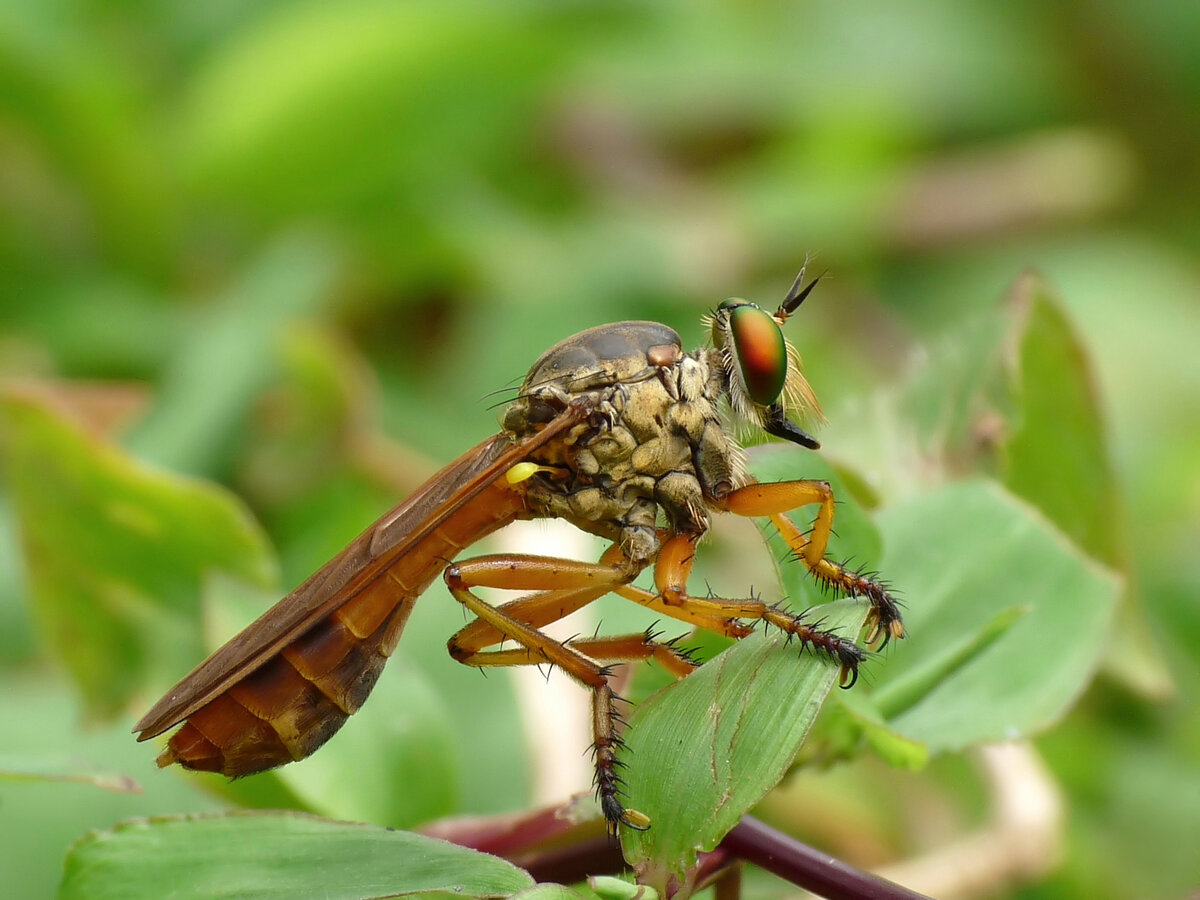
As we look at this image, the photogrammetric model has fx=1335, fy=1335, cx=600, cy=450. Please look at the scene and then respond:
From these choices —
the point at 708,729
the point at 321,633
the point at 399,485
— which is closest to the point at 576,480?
the point at 321,633

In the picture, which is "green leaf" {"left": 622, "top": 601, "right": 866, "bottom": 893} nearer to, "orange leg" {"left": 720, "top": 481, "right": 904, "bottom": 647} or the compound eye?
"orange leg" {"left": 720, "top": 481, "right": 904, "bottom": 647}

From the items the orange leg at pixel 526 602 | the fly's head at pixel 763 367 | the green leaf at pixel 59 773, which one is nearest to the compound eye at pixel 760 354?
the fly's head at pixel 763 367

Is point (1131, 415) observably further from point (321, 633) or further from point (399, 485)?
point (321, 633)

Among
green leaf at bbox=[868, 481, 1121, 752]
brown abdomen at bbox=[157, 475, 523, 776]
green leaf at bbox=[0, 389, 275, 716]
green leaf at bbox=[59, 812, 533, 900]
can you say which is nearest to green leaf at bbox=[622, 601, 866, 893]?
green leaf at bbox=[59, 812, 533, 900]

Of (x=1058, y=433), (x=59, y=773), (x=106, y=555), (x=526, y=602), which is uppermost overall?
(x=106, y=555)

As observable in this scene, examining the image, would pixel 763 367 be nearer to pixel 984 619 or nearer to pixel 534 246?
pixel 984 619

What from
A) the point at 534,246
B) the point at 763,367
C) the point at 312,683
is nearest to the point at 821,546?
the point at 763,367

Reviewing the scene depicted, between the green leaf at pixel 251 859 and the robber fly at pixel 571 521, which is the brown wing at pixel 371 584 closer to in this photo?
the robber fly at pixel 571 521
